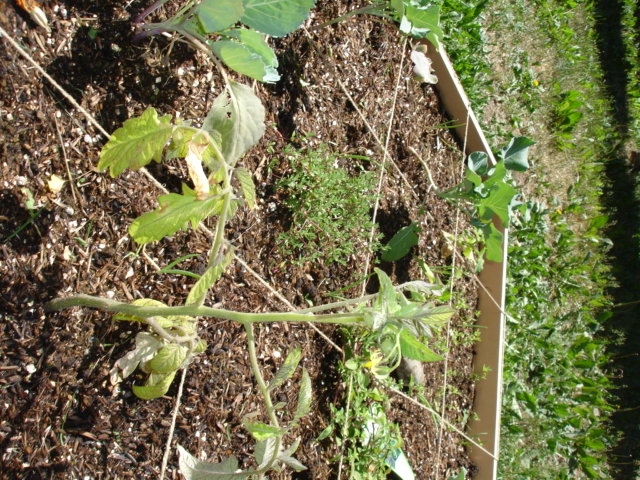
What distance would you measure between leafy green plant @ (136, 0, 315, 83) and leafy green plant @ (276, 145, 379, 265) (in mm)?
481

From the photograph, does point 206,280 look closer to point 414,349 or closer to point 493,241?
point 414,349

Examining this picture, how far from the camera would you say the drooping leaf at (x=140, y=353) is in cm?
132

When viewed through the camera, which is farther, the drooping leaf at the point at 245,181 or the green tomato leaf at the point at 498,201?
the green tomato leaf at the point at 498,201

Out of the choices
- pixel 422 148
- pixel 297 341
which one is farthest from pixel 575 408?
pixel 297 341

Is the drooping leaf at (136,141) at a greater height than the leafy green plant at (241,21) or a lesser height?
lesser

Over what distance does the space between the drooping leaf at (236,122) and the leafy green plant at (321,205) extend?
463 millimetres

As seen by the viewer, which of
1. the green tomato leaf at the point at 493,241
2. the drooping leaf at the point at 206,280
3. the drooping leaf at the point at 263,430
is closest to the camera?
the drooping leaf at the point at 206,280

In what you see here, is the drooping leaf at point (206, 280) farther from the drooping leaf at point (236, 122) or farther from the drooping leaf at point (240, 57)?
the drooping leaf at point (240, 57)

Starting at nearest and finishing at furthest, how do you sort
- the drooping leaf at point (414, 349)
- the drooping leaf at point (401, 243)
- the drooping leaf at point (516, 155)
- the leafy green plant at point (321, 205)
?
the drooping leaf at point (414, 349)
the leafy green plant at point (321, 205)
the drooping leaf at point (401, 243)
the drooping leaf at point (516, 155)

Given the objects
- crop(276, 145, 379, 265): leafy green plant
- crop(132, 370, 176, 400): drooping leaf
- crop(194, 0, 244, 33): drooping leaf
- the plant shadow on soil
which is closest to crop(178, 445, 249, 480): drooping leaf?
crop(132, 370, 176, 400): drooping leaf

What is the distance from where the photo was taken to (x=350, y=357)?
2074 mm

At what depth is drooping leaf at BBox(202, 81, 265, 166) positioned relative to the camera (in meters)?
1.40

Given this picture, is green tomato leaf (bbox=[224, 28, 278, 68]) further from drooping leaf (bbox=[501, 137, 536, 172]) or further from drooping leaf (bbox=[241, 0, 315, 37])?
drooping leaf (bbox=[501, 137, 536, 172])

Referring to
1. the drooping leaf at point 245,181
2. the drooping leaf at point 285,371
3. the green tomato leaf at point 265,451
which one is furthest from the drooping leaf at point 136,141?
the green tomato leaf at point 265,451
